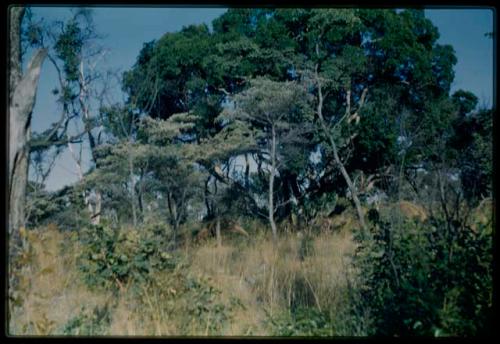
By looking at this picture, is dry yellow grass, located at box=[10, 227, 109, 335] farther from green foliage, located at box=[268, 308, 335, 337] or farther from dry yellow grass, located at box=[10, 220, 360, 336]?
green foliage, located at box=[268, 308, 335, 337]

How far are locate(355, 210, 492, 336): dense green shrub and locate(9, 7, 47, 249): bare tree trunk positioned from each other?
103 inches

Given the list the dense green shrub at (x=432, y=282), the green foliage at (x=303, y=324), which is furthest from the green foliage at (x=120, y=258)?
the dense green shrub at (x=432, y=282)

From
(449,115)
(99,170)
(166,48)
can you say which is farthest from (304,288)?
(166,48)

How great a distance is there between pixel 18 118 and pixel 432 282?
307 centimetres

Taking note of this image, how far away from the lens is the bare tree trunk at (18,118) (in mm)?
3247

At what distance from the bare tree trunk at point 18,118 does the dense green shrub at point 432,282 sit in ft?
8.57

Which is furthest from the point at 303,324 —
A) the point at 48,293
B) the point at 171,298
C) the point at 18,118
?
the point at 18,118

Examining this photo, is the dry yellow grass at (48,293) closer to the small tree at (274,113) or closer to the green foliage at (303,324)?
the green foliage at (303,324)

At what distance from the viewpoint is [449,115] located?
849 cm

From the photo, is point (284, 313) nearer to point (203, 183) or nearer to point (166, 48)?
point (203, 183)

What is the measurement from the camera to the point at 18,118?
10.8ft

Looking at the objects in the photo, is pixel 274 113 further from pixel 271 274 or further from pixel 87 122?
pixel 271 274

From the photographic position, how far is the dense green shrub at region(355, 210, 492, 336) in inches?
104

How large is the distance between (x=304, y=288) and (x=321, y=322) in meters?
0.87
